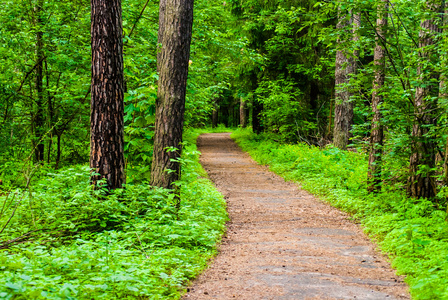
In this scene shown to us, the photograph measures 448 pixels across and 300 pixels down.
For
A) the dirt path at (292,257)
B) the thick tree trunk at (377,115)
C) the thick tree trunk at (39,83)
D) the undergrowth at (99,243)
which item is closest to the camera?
the undergrowth at (99,243)

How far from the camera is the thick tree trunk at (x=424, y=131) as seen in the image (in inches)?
263

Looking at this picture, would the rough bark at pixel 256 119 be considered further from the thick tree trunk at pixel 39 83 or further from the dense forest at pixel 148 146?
the thick tree trunk at pixel 39 83

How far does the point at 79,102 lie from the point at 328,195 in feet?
23.1

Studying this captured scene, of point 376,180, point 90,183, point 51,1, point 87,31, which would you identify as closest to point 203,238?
point 90,183

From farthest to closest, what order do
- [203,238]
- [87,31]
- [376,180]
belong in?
1. [87,31]
2. [376,180]
3. [203,238]

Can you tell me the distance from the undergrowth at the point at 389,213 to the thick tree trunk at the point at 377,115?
1.37 feet

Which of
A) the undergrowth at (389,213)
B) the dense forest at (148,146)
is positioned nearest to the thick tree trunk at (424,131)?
the dense forest at (148,146)

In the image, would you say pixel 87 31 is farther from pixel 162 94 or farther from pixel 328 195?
pixel 328 195

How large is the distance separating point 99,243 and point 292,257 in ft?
8.84

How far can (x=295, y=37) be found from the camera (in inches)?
749

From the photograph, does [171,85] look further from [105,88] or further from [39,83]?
[39,83]

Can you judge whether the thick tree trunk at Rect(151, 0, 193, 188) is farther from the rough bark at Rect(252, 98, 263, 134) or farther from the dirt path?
the rough bark at Rect(252, 98, 263, 134)

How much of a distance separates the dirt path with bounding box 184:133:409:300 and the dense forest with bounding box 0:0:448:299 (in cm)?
32

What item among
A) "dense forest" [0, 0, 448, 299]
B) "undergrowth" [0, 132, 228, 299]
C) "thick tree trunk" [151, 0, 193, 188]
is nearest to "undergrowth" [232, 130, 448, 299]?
"dense forest" [0, 0, 448, 299]
